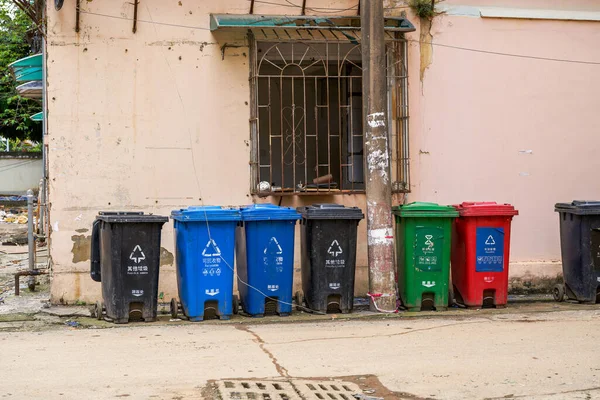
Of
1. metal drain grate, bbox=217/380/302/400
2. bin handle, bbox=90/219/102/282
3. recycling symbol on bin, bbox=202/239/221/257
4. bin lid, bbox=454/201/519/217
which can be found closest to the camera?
metal drain grate, bbox=217/380/302/400

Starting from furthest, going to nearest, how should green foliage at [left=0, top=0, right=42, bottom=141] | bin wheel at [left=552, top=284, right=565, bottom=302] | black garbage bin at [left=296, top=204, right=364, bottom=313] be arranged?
green foliage at [left=0, top=0, right=42, bottom=141], bin wheel at [left=552, top=284, right=565, bottom=302], black garbage bin at [left=296, top=204, right=364, bottom=313]

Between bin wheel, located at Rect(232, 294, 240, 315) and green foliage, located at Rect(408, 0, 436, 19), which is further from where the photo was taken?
green foliage, located at Rect(408, 0, 436, 19)

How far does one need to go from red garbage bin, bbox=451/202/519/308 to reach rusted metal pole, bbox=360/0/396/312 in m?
0.86

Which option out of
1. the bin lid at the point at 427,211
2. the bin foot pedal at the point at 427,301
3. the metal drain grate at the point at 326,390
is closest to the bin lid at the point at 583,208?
the bin lid at the point at 427,211

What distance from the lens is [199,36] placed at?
10.6 m

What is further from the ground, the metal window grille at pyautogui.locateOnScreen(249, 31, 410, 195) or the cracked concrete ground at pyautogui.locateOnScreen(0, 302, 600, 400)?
the metal window grille at pyautogui.locateOnScreen(249, 31, 410, 195)

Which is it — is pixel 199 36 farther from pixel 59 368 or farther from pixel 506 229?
pixel 59 368

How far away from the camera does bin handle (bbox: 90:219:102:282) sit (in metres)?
9.27

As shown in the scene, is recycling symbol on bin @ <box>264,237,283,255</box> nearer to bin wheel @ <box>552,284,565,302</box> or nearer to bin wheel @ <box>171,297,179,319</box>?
bin wheel @ <box>171,297,179,319</box>

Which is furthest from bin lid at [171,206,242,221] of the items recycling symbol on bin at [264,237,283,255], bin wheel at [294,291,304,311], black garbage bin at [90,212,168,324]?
bin wheel at [294,291,304,311]

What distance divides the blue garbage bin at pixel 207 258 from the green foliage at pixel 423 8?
387 cm

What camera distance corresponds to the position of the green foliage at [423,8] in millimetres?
11008

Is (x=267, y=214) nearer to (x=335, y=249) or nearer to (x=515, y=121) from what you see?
(x=335, y=249)

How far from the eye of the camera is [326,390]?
236 inches
